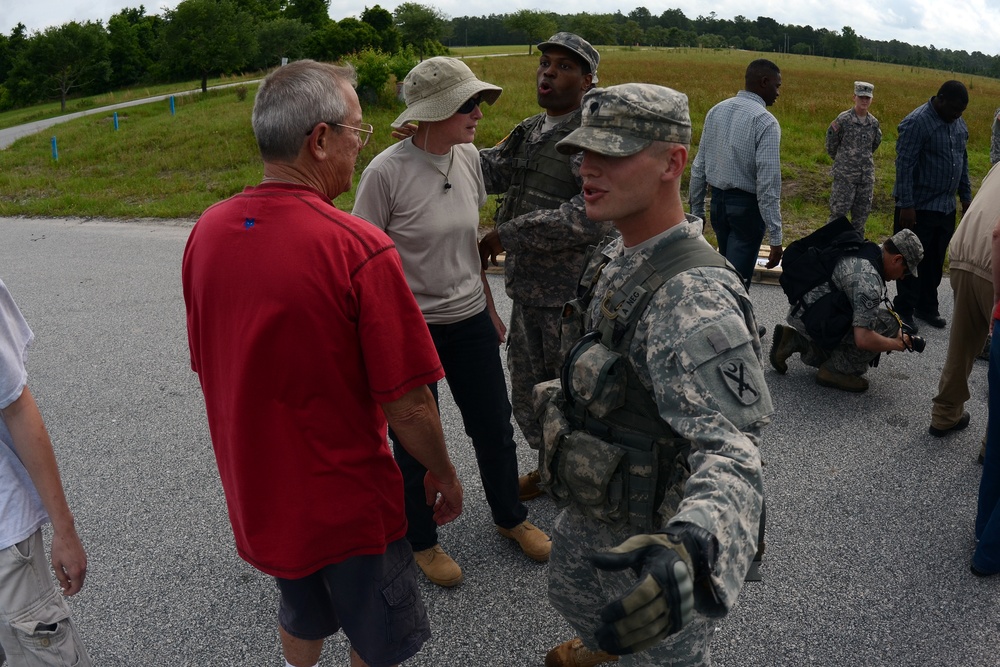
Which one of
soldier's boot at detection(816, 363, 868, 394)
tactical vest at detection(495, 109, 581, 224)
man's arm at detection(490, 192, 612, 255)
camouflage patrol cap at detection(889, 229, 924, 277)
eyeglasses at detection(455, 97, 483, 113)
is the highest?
eyeglasses at detection(455, 97, 483, 113)

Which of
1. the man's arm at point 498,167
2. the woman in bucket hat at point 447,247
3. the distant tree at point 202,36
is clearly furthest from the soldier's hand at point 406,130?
the distant tree at point 202,36

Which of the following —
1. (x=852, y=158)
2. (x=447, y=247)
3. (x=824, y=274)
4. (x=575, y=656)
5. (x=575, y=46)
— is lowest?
(x=575, y=656)

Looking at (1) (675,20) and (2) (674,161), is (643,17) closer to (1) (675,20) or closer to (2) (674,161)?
(1) (675,20)

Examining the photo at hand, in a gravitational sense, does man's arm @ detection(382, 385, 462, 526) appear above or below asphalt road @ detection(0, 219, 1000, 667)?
above

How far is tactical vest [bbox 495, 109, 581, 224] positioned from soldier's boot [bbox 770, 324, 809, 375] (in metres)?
2.42

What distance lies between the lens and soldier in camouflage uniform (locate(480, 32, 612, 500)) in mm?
3268

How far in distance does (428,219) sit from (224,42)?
4334 centimetres

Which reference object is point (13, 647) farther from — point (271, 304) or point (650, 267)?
point (650, 267)

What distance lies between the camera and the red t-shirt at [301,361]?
5.72ft

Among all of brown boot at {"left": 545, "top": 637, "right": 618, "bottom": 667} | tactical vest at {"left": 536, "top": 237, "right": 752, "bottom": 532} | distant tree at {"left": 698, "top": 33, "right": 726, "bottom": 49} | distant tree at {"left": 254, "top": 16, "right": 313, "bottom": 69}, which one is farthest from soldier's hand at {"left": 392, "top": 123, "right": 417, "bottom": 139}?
distant tree at {"left": 698, "top": 33, "right": 726, "bottom": 49}

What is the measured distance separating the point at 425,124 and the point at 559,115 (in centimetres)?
79

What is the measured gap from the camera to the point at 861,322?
4578 millimetres

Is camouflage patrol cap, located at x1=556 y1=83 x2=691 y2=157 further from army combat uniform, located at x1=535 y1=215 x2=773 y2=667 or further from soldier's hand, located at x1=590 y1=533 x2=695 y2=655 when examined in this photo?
soldier's hand, located at x1=590 y1=533 x2=695 y2=655

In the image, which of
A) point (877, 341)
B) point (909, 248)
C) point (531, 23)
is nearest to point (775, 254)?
point (909, 248)
